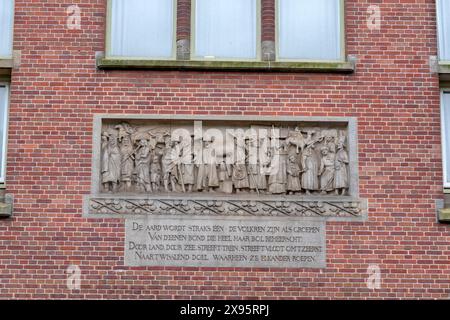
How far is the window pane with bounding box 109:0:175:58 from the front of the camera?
44.7ft

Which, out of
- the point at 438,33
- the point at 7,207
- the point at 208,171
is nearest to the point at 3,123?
the point at 7,207

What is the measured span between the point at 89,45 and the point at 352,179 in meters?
4.42

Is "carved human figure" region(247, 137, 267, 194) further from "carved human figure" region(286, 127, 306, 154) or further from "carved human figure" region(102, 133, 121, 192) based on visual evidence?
"carved human figure" region(102, 133, 121, 192)

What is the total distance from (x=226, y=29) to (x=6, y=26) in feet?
11.1

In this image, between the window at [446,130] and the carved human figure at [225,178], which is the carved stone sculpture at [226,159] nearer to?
the carved human figure at [225,178]

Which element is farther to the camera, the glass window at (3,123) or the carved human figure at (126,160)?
the glass window at (3,123)

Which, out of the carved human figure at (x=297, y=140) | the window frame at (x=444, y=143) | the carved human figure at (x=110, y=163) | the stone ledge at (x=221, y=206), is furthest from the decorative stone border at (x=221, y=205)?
the window frame at (x=444, y=143)

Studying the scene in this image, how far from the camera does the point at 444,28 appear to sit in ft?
45.4

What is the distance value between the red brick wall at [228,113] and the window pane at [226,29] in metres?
0.52

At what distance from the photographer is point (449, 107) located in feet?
44.8

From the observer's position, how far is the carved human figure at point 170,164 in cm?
1304

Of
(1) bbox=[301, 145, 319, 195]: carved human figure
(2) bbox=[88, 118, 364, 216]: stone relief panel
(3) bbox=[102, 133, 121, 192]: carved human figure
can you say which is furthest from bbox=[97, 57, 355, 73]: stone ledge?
(1) bbox=[301, 145, 319, 195]: carved human figure

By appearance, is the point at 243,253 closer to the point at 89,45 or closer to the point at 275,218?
the point at 275,218

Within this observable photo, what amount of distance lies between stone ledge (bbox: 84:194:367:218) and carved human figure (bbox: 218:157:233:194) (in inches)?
6.3
